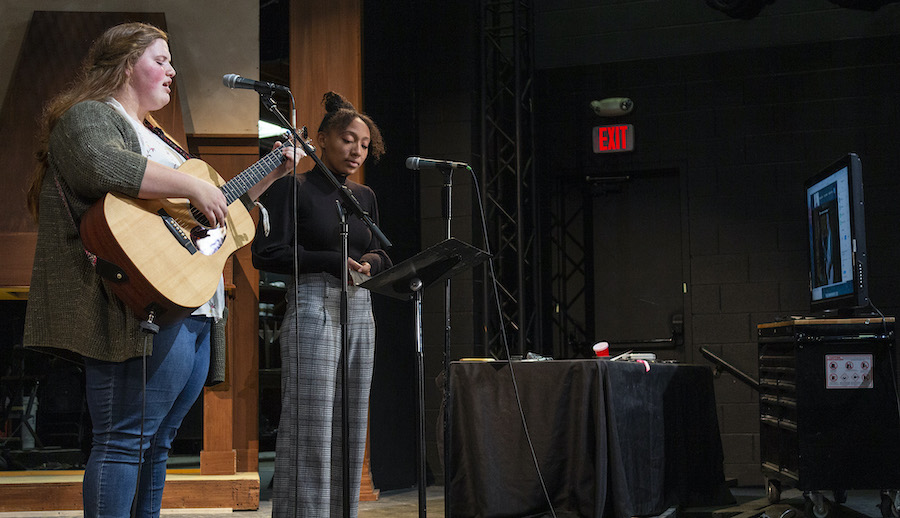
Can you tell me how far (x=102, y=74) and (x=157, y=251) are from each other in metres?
0.46

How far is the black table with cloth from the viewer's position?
3.19 meters

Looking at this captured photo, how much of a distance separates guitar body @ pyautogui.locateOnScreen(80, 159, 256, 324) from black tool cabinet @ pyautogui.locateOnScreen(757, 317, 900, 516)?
2.65 m

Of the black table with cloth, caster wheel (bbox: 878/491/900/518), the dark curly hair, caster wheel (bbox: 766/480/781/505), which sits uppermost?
the dark curly hair

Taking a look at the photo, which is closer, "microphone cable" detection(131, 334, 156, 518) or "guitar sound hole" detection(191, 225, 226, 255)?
"microphone cable" detection(131, 334, 156, 518)

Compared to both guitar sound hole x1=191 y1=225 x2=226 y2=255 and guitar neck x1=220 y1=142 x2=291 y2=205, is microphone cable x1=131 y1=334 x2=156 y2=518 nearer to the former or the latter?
guitar sound hole x1=191 y1=225 x2=226 y2=255

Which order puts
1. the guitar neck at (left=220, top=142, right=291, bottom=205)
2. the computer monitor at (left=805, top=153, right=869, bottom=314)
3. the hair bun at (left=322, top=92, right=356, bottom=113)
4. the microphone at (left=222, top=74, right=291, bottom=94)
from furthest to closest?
the computer monitor at (left=805, top=153, right=869, bottom=314) → the hair bun at (left=322, top=92, right=356, bottom=113) → the microphone at (left=222, top=74, right=291, bottom=94) → the guitar neck at (left=220, top=142, right=291, bottom=205)

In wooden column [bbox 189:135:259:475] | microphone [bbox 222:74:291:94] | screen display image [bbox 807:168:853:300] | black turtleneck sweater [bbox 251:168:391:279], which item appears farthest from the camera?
wooden column [bbox 189:135:259:475]

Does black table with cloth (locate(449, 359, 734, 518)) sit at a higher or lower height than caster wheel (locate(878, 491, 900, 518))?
higher

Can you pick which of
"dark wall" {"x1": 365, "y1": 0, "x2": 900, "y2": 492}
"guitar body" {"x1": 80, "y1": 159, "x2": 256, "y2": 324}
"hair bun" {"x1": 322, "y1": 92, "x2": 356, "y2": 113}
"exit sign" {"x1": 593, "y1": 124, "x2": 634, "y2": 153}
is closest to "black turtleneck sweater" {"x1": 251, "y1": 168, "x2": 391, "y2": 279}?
"hair bun" {"x1": 322, "y1": 92, "x2": 356, "y2": 113}

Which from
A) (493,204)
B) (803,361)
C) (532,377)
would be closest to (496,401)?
(532,377)

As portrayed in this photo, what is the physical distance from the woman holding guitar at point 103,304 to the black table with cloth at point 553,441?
1545 mm

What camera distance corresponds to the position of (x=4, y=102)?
14.3 ft

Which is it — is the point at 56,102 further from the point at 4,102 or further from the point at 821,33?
the point at 821,33

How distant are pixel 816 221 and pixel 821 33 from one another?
217 cm
